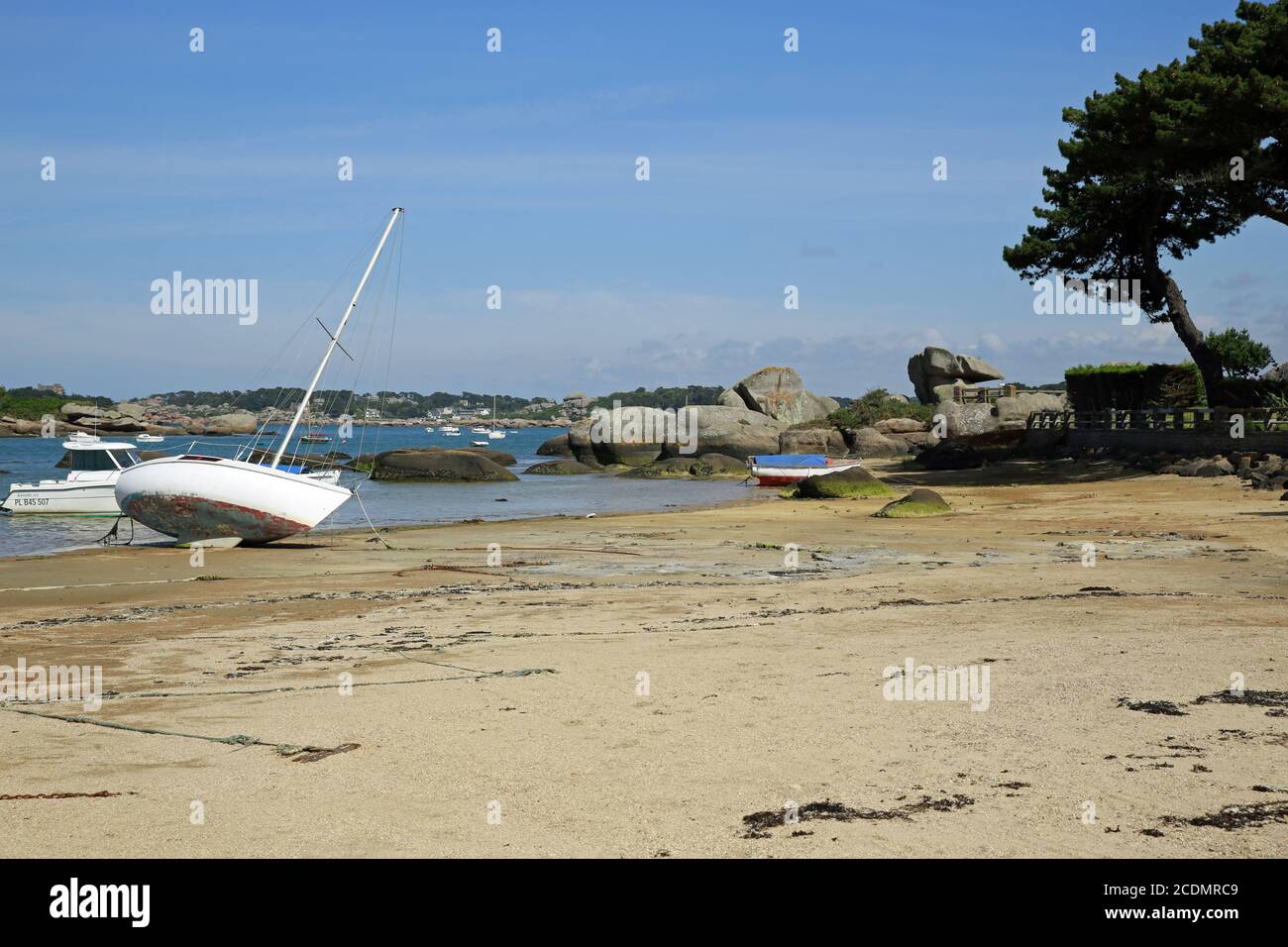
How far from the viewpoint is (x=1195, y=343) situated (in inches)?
1622

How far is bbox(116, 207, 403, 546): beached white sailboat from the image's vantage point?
24203 millimetres

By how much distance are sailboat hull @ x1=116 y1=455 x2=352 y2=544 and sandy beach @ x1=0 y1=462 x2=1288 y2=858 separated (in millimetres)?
6661

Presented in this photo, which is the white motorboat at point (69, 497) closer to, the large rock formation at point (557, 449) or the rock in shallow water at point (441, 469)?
the rock in shallow water at point (441, 469)

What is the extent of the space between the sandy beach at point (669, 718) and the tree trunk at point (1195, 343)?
77.8ft

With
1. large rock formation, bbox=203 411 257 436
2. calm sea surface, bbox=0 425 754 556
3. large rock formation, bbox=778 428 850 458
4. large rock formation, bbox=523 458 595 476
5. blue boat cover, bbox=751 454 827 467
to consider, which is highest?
large rock formation, bbox=203 411 257 436

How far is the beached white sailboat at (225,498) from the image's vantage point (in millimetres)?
24203

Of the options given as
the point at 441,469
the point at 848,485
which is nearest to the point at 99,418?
the point at 441,469

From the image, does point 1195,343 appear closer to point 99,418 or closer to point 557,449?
point 557,449

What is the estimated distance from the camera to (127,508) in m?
25.7

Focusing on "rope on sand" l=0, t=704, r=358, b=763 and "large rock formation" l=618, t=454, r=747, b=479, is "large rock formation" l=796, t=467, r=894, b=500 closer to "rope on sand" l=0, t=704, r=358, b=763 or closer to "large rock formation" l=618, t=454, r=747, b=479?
"large rock formation" l=618, t=454, r=747, b=479

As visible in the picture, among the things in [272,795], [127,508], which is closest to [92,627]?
[272,795]

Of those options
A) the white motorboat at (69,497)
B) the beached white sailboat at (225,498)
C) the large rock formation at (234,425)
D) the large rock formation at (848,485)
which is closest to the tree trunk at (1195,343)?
the large rock formation at (848,485)

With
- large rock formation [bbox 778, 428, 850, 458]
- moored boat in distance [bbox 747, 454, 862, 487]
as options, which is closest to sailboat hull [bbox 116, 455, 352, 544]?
moored boat in distance [bbox 747, 454, 862, 487]

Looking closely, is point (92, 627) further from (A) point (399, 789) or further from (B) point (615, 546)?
(B) point (615, 546)
